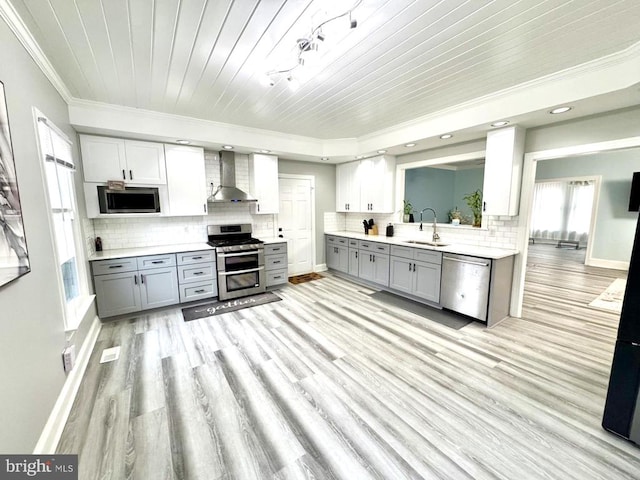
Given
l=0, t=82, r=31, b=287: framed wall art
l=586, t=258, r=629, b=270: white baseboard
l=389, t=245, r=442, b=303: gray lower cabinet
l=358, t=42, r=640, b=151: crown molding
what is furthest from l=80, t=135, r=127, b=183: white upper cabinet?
l=586, t=258, r=629, b=270: white baseboard

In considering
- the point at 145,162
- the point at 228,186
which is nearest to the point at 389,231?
the point at 228,186

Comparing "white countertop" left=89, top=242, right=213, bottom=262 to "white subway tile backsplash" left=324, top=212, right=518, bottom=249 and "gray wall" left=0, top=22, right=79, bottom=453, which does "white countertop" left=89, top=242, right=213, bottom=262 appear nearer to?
"gray wall" left=0, top=22, right=79, bottom=453

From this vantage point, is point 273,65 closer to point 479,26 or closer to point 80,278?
point 479,26

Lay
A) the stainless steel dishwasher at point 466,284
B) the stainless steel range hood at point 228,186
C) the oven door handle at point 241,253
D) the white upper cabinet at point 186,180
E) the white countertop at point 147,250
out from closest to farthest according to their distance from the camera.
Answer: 1. the stainless steel dishwasher at point 466,284
2. the white countertop at point 147,250
3. the white upper cabinet at point 186,180
4. the oven door handle at point 241,253
5. the stainless steel range hood at point 228,186

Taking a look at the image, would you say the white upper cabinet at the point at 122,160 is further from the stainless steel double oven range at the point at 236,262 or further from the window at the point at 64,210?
the stainless steel double oven range at the point at 236,262

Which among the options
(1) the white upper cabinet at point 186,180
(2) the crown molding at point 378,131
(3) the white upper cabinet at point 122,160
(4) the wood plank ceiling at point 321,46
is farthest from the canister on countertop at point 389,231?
(3) the white upper cabinet at point 122,160

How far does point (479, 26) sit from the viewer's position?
1.79 meters

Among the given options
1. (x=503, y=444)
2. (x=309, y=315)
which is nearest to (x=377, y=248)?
(x=309, y=315)

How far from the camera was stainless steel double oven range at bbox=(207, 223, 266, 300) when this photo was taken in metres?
4.10

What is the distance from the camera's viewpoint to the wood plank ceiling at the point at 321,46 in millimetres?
1636

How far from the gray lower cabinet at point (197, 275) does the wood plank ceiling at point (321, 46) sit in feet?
6.81

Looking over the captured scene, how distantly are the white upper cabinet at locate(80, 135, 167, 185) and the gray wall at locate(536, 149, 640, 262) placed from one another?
345 inches

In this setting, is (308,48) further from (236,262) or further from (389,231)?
(389,231)

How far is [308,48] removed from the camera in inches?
71.3
